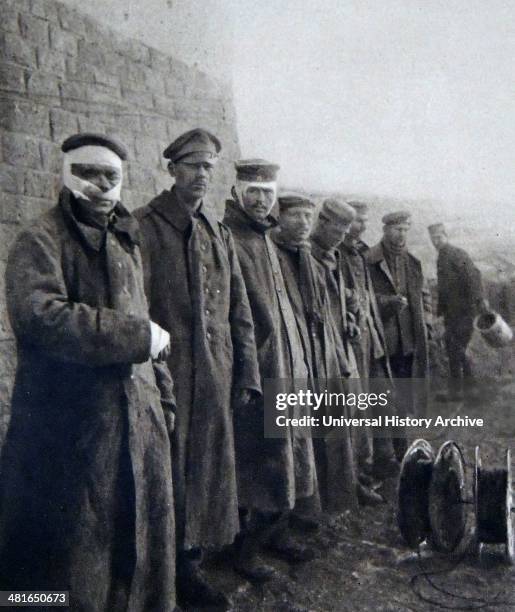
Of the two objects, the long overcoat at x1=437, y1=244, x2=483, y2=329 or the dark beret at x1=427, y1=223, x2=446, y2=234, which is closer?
the dark beret at x1=427, y1=223, x2=446, y2=234

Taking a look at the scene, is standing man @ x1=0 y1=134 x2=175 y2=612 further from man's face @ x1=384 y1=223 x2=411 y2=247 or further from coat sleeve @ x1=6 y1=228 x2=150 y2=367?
man's face @ x1=384 y1=223 x2=411 y2=247

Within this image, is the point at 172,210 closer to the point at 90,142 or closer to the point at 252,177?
the point at 90,142

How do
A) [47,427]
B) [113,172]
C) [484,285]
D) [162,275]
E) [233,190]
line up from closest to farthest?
1. [47,427]
2. [113,172]
3. [162,275]
4. [233,190]
5. [484,285]

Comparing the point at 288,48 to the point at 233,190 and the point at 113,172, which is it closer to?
the point at 233,190

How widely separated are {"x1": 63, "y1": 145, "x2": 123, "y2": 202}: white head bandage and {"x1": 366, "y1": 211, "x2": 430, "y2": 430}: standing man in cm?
183

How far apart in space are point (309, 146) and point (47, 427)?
5.96 ft

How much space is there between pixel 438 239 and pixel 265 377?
1308 millimetres

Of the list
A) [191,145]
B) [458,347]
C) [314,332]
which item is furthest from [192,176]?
[458,347]

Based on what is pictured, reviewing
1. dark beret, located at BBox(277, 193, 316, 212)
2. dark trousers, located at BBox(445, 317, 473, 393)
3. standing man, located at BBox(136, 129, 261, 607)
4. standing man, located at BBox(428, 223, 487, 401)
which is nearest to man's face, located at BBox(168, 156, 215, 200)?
standing man, located at BBox(136, 129, 261, 607)

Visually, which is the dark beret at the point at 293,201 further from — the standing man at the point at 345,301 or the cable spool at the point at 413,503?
the cable spool at the point at 413,503

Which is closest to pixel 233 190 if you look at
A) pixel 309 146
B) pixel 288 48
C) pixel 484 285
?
pixel 309 146

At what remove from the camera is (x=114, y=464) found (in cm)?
218

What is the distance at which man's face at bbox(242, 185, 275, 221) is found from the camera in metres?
3.07

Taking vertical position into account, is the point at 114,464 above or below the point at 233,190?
below
